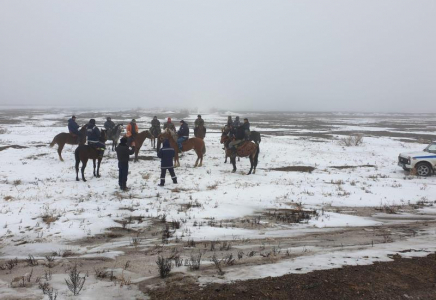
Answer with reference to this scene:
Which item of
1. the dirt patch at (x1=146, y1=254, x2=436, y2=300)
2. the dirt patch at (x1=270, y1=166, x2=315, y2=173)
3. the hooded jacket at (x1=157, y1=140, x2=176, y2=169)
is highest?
the hooded jacket at (x1=157, y1=140, x2=176, y2=169)

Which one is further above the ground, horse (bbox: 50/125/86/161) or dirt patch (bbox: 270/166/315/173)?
horse (bbox: 50/125/86/161)

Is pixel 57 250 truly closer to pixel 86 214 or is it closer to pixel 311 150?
pixel 86 214

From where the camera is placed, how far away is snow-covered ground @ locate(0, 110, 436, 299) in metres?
4.85

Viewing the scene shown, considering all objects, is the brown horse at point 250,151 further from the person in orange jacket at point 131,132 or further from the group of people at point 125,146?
the person in orange jacket at point 131,132

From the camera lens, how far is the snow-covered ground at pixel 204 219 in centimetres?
485

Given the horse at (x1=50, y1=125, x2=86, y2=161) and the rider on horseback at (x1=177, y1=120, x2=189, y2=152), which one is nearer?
the rider on horseback at (x1=177, y1=120, x2=189, y2=152)

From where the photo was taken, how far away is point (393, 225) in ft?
23.8

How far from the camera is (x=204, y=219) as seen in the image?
24.8ft

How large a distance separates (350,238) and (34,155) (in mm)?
18360

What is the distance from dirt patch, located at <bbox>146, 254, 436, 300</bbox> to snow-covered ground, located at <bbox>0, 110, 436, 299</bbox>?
28 centimetres

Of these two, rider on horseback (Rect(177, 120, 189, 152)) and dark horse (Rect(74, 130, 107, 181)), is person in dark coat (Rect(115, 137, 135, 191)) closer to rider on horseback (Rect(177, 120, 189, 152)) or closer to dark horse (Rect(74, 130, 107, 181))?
dark horse (Rect(74, 130, 107, 181))

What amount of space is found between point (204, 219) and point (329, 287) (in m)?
4.13

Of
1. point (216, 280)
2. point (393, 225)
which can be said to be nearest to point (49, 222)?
point (216, 280)

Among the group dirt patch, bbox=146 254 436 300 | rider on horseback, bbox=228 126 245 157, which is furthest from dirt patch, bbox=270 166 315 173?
dirt patch, bbox=146 254 436 300
